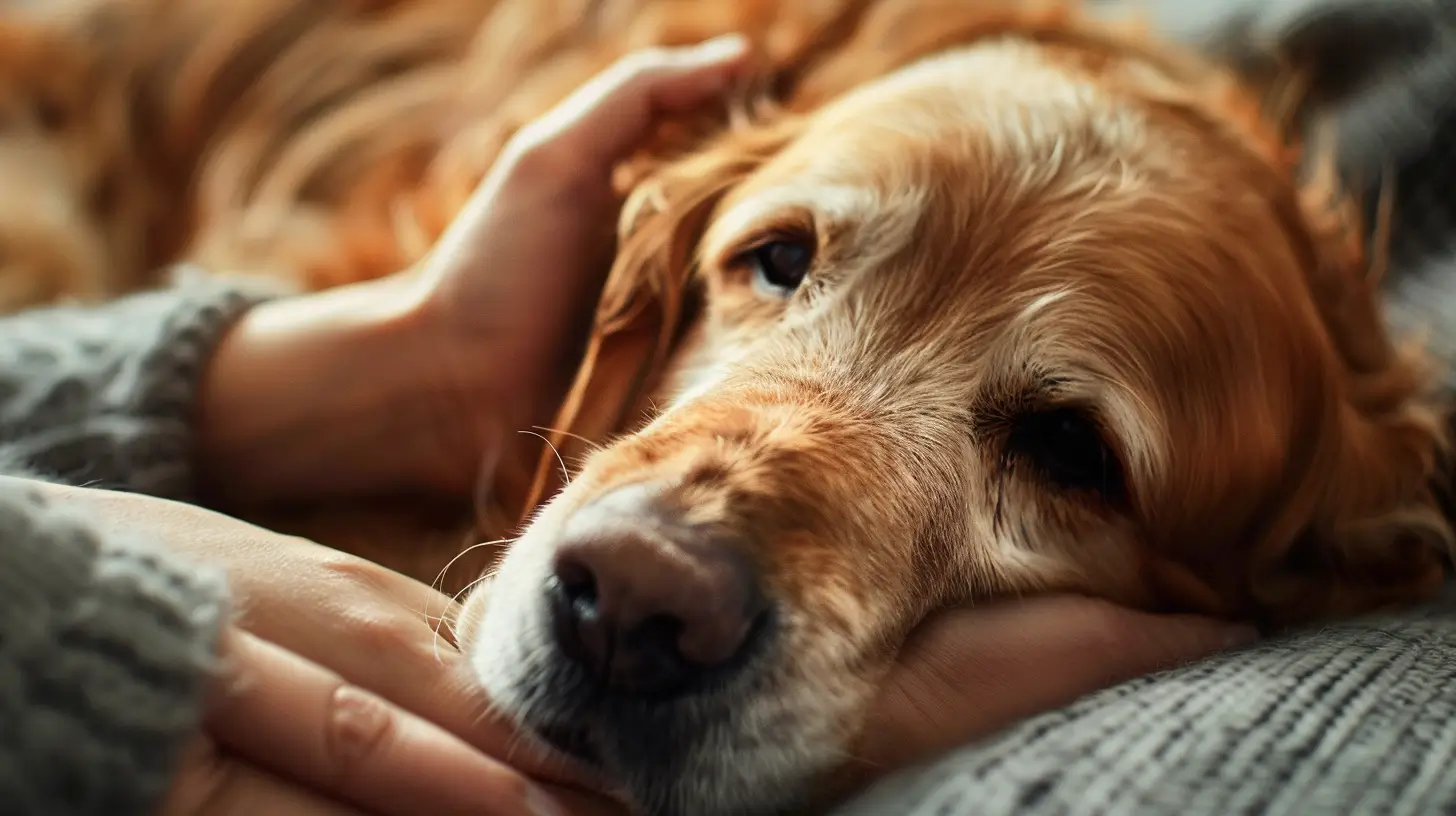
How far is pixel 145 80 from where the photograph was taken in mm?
2244

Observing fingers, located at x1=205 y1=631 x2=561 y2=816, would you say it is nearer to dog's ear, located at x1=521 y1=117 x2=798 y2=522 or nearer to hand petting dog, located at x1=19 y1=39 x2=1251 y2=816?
hand petting dog, located at x1=19 y1=39 x2=1251 y2=816

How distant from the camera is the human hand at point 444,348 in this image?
4.72ft

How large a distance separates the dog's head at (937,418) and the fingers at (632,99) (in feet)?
0.26

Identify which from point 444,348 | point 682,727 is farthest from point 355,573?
point 444,348

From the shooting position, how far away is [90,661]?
0.72 m

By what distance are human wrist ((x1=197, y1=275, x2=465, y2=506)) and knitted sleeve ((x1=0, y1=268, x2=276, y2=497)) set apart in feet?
0.17

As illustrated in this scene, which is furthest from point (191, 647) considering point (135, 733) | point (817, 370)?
point (817, 370)

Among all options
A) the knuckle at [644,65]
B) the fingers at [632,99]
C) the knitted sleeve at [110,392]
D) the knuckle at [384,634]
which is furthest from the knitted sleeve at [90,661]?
the knuckle at [644,65]

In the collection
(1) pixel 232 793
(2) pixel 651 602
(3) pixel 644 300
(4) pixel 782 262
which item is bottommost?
(1) pixel 232 793

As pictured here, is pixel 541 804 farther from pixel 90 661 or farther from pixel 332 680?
pixel 90 661

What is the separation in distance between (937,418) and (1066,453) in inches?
6.2

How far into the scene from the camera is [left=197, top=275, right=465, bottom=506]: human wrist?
1.44 m

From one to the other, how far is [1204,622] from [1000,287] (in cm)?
42

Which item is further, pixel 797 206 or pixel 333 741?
pixel 797 206
